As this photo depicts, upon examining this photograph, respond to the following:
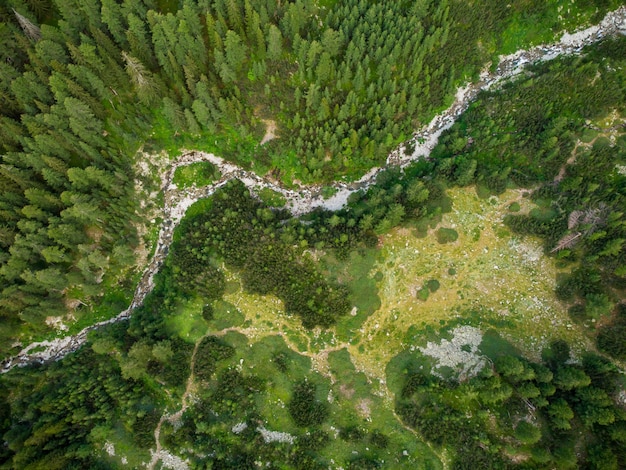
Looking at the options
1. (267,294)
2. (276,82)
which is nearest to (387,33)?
(276,82)

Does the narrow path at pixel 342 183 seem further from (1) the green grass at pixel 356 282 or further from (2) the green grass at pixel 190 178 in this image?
(1) the green grass at pixel 356 282

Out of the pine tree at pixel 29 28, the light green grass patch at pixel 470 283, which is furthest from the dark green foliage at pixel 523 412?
the pine tree at pixel 29 28

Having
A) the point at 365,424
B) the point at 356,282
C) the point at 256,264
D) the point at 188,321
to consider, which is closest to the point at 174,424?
the point at 188,321

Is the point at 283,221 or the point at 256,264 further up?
the point at 283,221

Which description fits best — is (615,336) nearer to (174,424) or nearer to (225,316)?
(225,316)

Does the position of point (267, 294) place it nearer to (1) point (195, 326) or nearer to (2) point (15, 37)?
(1) point (195, 326)

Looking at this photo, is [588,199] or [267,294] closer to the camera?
[588,199]
